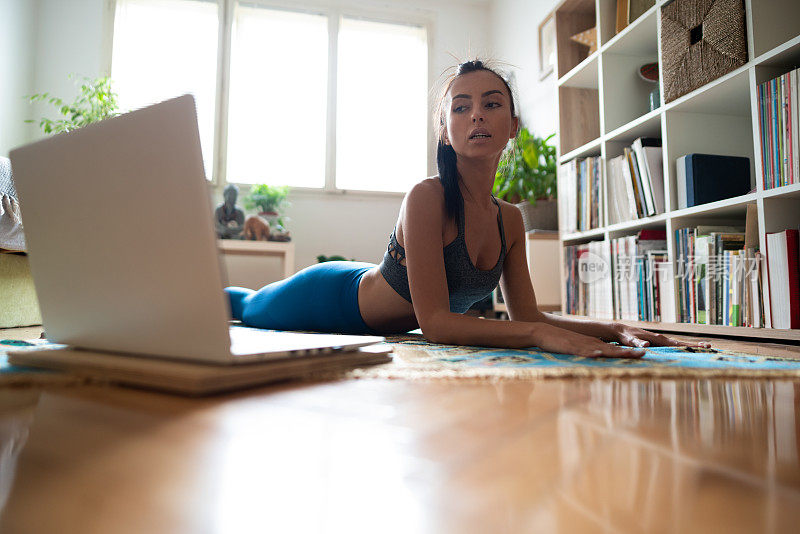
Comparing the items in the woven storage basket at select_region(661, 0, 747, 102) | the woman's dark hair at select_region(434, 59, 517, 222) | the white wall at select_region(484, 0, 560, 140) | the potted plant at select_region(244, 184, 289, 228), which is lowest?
the woman's dark hair at select_region(434, 59, 517, 222)

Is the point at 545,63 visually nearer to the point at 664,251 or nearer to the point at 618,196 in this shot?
the point at 618,196

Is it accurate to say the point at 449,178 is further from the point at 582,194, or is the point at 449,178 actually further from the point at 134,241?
the point at 582,194

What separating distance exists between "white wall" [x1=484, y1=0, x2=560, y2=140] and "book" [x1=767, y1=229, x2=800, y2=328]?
2.22 meters

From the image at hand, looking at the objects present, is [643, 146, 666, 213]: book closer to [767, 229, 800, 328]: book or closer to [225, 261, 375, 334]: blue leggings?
[767, 229, 800, 328]: book

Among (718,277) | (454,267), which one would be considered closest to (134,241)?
(454,267)

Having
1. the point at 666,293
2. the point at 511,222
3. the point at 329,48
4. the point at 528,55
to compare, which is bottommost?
the point at 666,293

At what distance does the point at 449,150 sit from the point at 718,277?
1.10 m

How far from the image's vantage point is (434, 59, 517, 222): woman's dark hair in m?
1.36

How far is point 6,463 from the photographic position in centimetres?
35

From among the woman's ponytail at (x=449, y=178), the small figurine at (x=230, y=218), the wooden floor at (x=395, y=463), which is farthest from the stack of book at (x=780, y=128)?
the small figurine at (x=230, y=218)

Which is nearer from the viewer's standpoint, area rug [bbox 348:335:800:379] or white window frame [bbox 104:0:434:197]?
area rug [bbox 348:335:800:379]

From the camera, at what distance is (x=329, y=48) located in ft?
14.4

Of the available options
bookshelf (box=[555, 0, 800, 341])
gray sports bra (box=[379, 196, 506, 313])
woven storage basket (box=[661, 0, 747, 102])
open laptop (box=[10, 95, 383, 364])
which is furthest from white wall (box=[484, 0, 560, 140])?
open laptop (box=[10, 95, 383, 364])

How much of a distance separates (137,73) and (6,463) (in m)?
4.48
